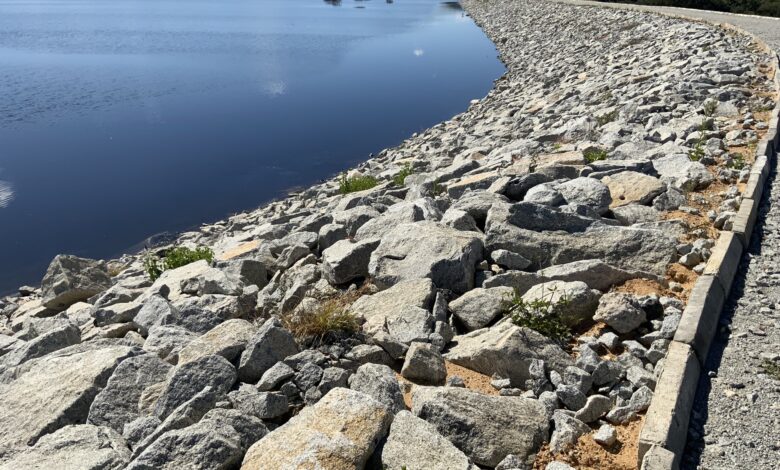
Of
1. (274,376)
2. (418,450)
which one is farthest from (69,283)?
(418,450)

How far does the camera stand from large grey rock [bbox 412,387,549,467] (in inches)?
183

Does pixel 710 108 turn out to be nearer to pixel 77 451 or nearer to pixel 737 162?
pixel 737 162

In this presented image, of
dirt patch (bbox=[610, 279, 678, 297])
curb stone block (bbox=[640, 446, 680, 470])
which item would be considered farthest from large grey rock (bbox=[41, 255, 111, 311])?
curb stone block (bbox=[640, 446, 680, 470])

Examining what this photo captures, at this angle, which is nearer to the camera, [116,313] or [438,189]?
[116,313]

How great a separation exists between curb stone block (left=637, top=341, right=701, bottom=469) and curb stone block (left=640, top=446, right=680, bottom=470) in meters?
0.03

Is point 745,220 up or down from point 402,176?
up

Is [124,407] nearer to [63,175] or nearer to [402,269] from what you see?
[402,269]

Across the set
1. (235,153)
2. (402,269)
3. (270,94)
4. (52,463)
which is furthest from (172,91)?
(52,463)

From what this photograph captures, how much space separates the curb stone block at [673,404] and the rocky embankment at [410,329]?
0.16 meters

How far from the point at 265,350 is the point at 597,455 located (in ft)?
8.80

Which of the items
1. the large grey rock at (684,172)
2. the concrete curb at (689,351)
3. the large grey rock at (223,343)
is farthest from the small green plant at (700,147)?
the large grey rock at (223,343)

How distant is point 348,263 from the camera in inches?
309

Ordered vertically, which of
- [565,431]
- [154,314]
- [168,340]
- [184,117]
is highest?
[565,431]

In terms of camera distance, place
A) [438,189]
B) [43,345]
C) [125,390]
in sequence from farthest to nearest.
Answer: [438,189]
[43,345]
[125,390]
